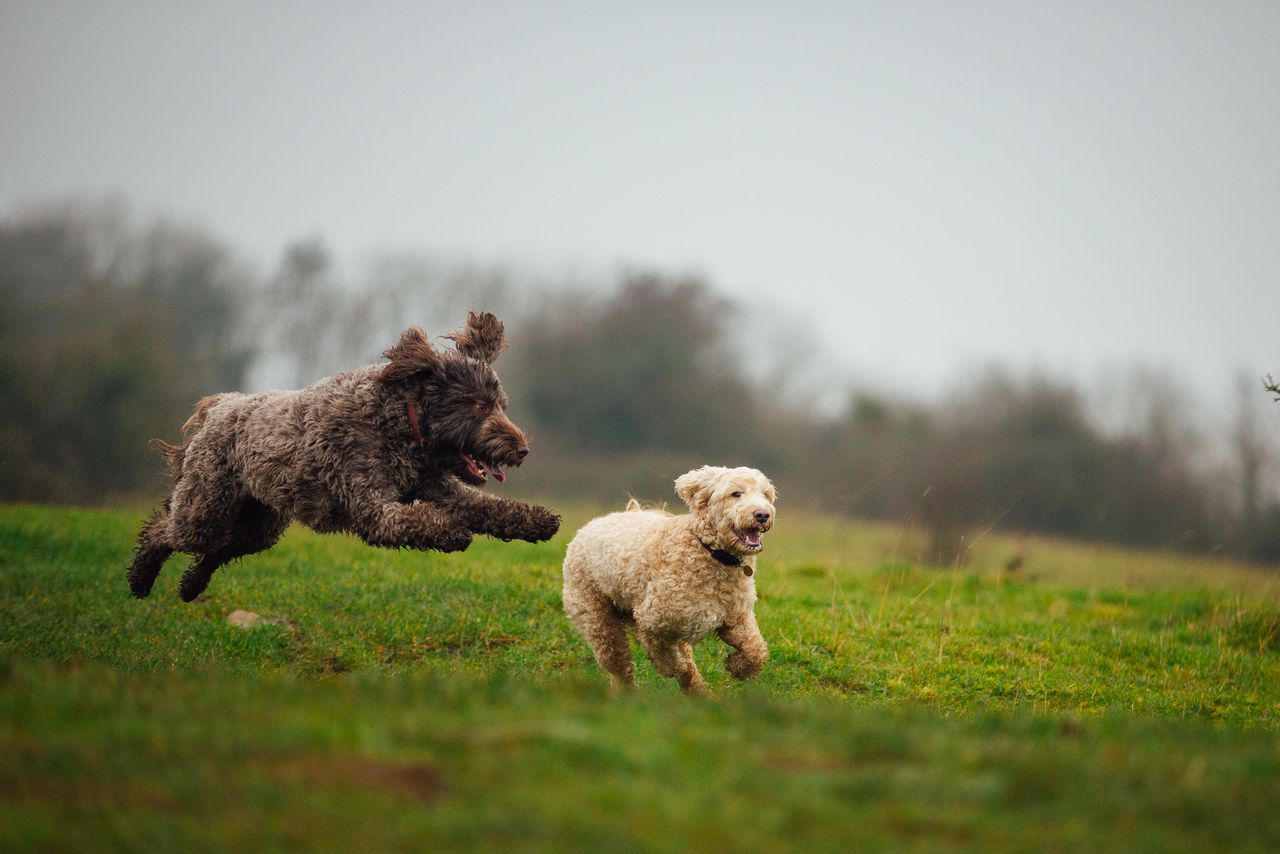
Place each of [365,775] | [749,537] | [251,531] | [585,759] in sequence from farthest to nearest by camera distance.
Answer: [251,531] → [749,537] → [585,759] → [365,775]

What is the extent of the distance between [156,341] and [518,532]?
24620 mm

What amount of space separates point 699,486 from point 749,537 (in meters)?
0.62

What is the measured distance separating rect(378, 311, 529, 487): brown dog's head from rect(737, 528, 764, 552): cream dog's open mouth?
61.3 inches

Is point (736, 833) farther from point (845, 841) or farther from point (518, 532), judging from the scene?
point (518, 532)

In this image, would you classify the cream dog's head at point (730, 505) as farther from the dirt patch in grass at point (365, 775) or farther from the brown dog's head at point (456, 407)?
the dirt patch in grass at point (365, 775)

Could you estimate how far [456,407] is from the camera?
7559 millimetres

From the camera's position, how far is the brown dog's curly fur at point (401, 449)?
724 cm

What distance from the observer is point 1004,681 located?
971cm

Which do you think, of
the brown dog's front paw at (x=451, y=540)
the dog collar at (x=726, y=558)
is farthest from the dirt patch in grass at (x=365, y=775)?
the dog collar at (x=726, y=558)

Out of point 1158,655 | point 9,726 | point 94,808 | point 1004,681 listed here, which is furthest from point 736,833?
point 1158,655

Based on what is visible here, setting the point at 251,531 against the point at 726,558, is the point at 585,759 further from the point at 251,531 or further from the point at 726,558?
the point at 251,531

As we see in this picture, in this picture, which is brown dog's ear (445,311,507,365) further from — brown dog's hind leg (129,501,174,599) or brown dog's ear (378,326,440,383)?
brown dog's hind leg (129,501,174,599)

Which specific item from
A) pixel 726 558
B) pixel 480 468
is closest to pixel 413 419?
pixel 480 468

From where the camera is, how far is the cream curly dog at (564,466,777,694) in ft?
24.5
